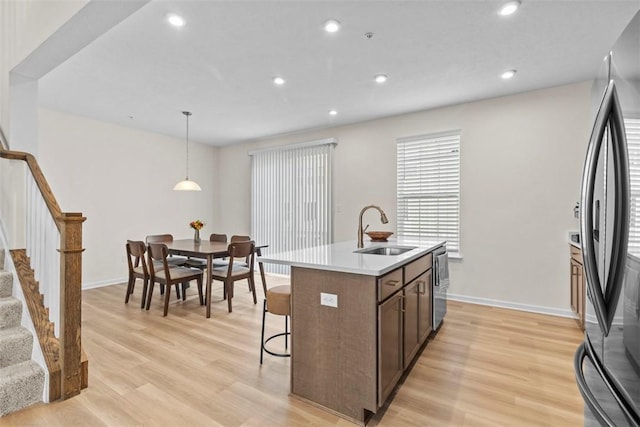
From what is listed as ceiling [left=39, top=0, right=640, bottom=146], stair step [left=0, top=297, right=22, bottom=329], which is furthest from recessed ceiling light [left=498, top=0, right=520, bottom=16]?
stair step [left=0, top=297, right=22, bottom=329]

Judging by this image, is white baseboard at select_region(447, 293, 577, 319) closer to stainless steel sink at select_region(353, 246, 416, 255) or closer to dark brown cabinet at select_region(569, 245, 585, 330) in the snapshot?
dark brown cabinet at select_region(569, 245, 585, 330)

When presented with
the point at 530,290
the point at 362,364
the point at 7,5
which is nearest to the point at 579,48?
the point at 530,290

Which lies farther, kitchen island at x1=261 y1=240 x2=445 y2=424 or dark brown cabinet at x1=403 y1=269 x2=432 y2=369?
dark brown cabinet at x1=403 y1=269 x2=432 y2=369

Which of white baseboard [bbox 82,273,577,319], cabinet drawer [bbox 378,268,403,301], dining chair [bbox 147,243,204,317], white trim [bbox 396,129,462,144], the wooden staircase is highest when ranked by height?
white trim [bbox 396,129,462,144]

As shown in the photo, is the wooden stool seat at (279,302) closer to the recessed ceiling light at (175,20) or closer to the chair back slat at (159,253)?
the chair back slat at (159,253)

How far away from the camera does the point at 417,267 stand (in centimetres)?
256

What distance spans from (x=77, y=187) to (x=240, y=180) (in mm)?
2816

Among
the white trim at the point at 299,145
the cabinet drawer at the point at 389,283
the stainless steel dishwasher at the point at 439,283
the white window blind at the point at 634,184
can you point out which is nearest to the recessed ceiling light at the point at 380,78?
the white trim at the point at 299,145

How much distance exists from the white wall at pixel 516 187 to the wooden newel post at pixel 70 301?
3.89 meters

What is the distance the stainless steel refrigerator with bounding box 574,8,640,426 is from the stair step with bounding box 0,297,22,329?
3.32m

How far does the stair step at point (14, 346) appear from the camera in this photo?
209 cm

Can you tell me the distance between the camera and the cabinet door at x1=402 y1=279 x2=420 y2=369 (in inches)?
89.0

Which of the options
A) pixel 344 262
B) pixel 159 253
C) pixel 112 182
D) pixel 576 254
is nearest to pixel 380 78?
pixel 344 262

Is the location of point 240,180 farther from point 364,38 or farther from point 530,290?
point 530,290
